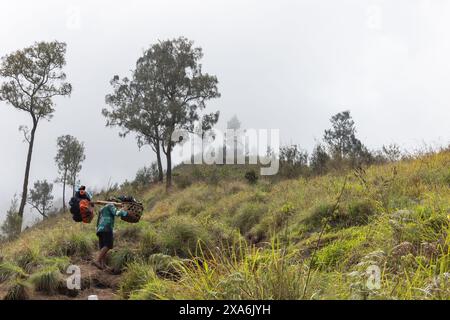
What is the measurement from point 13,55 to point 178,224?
69.1 ft

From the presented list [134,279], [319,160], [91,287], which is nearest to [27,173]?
[319,160]

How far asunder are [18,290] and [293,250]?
13.6 feet

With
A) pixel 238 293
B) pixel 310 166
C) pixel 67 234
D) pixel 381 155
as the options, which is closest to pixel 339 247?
pixel 238 293

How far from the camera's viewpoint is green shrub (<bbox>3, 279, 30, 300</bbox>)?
6.77 m

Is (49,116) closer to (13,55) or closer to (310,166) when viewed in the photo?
(13,55)

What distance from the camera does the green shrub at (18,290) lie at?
6.77 metres

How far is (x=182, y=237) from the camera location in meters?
9.52

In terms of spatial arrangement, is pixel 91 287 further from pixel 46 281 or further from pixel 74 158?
→ pixel 74 158

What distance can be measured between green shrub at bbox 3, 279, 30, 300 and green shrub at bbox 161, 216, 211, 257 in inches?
113

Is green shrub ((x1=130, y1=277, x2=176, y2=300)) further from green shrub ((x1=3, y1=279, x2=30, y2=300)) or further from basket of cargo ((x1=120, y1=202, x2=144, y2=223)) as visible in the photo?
basket of cargo ((x1=120, y1=202, x2=144, y2=223))

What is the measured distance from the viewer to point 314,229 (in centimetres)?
877

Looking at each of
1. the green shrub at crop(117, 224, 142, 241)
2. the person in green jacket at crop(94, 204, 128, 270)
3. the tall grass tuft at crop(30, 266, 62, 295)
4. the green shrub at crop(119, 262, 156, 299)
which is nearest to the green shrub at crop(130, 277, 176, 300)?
the green shrub at crop(119, 262, 156, 299)

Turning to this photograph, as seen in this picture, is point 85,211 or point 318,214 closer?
point 85,211
